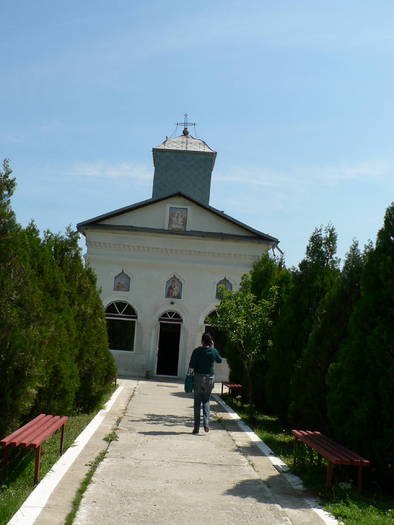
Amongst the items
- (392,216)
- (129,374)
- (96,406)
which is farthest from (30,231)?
(129,374)

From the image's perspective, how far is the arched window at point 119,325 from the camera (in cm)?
2797

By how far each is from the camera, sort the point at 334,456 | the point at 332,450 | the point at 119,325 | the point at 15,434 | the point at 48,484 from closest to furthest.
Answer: the point at 48,484
the point at 334,456
the point at 15,434
the point at 332,450
the point at 119,325

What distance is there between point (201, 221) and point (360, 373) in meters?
21.5

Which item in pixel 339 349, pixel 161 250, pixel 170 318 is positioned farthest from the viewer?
pixel 161 250

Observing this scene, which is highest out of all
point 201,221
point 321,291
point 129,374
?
point 201,221

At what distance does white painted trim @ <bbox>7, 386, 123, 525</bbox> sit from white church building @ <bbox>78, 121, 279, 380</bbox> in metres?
17.1

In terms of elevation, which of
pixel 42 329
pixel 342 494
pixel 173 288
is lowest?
pixel 342 494

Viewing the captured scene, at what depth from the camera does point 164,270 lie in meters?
28.3

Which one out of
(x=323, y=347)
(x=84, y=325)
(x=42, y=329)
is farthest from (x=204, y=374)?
(x=42, y=329)

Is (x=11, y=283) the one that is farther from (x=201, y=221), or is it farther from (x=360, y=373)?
(x=201, y=221)

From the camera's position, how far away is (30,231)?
10367 mm

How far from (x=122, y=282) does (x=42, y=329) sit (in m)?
20.0

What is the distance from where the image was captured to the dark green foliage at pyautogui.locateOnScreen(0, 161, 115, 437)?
7.51m

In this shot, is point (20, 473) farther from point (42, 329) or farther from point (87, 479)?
point (42, 329)
